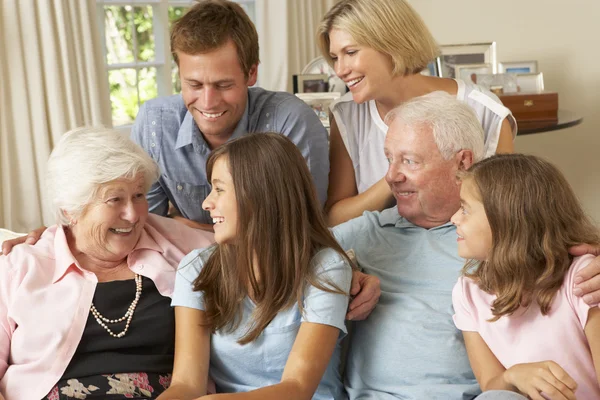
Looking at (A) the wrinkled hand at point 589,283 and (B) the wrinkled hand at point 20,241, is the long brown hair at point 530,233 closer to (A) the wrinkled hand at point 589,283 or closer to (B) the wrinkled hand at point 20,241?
(A) the wrinkled hand at point 589,283

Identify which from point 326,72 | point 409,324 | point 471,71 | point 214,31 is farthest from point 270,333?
point 471,71

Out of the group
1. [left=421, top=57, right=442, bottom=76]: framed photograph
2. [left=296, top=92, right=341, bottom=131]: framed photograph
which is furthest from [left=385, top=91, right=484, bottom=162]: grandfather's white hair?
[left=421, top=57, right=442, bottom=76]: framed photograph

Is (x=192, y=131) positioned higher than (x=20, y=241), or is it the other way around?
(x=192, y=131)

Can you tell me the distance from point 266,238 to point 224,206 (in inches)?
4.9

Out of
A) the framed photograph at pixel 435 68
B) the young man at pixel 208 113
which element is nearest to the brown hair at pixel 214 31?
the young man at pixel 208 113

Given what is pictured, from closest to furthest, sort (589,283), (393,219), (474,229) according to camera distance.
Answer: (589,283)
(474,229)
(393,219)

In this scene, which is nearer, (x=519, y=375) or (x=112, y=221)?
(x=519, y=375)

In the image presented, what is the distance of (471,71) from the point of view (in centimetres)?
463

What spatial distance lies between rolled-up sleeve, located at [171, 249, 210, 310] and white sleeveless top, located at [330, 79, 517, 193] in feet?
2.56

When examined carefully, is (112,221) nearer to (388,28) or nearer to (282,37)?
(388,28)

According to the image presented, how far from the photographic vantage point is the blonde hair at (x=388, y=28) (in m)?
2.46

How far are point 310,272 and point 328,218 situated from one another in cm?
63

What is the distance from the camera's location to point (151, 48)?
486cm

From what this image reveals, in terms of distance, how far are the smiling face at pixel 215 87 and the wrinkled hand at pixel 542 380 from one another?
1.18 m
